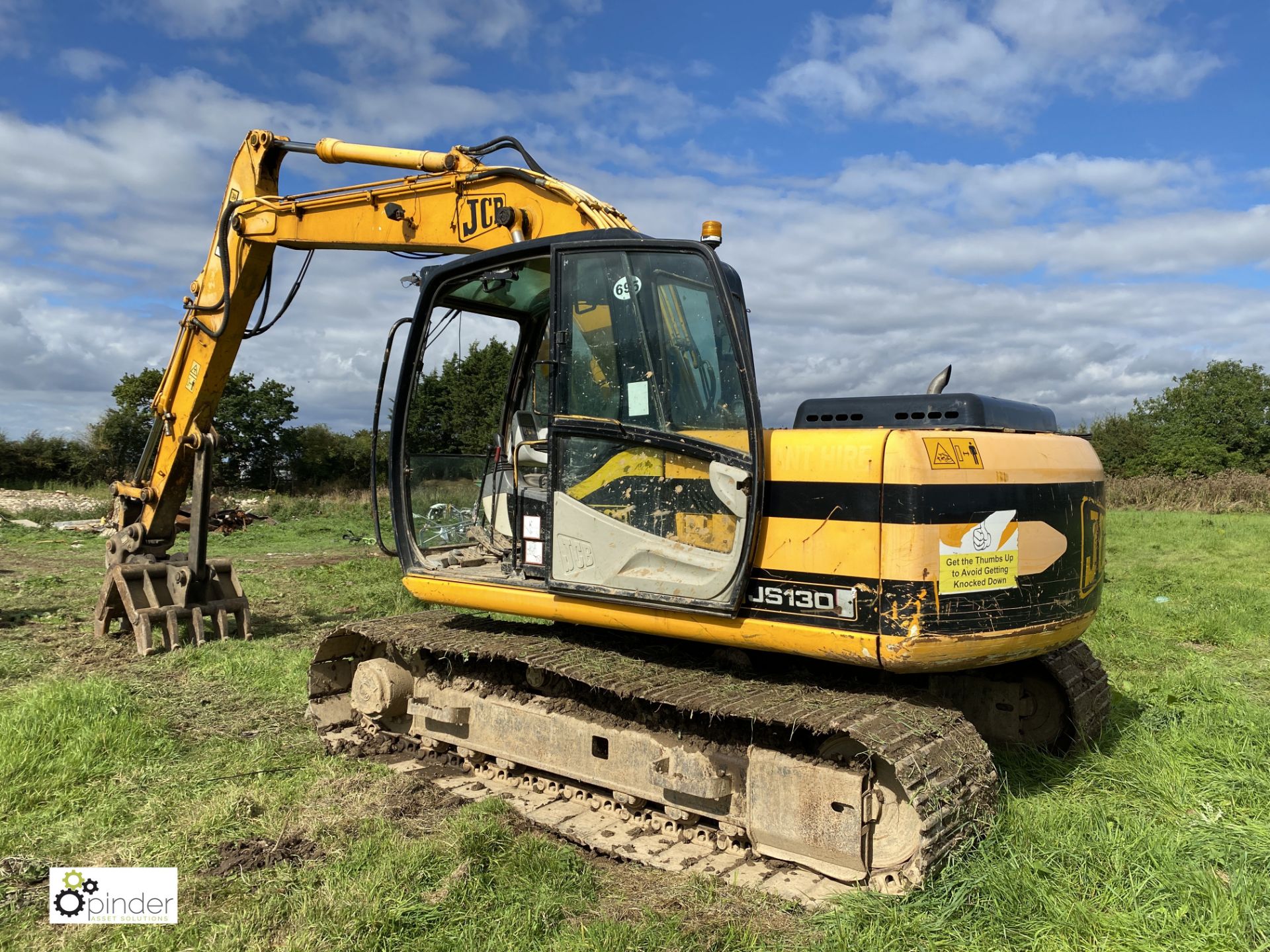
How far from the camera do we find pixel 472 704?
511 centimetres

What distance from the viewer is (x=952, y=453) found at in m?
3.60

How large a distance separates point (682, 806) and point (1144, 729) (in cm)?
302

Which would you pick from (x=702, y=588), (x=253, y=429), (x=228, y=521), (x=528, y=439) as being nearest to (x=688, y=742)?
(x=702, y=588)

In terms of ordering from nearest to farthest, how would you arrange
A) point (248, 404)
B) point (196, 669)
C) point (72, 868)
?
point (72, 868)
point (196, 669)
point (248, 404)

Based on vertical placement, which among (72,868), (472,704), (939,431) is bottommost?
(72,868)

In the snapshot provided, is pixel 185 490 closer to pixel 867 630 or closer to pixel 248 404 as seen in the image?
pixel 867 630

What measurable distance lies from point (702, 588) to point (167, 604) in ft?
21.1

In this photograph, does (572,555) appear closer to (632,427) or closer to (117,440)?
(632,427)

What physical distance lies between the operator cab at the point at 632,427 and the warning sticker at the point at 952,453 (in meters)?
0.69

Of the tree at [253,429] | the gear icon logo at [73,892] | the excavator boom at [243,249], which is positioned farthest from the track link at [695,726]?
the tree at [253,429]

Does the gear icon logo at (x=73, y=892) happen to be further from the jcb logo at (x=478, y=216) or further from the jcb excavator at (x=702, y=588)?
the jcb logo at (x=478, y=216)

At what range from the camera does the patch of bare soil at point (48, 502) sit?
74.9 ft

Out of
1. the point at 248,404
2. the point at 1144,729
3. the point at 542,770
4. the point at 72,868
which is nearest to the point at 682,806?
the point at 542,770

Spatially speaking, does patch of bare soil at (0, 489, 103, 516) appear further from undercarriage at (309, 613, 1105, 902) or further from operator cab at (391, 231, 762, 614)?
operator cab at (391, 231, 762, 614)
